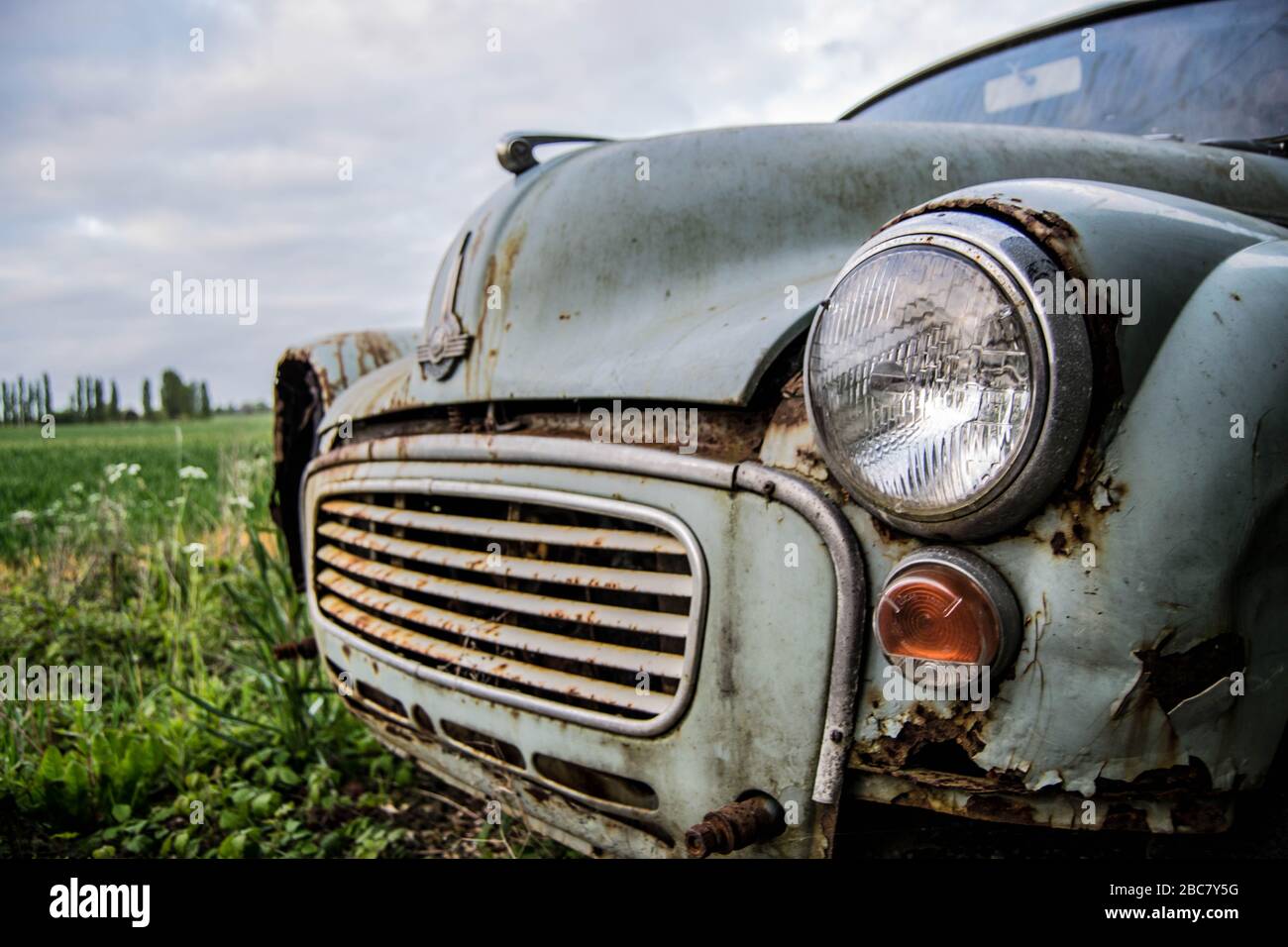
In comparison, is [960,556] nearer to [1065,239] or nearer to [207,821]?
[1065,239]

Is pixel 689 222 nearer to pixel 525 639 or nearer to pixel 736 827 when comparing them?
pixel 525 639

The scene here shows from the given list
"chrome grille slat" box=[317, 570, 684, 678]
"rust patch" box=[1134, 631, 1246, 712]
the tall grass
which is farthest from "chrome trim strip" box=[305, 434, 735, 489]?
the tall grass

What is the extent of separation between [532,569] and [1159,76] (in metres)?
2.10

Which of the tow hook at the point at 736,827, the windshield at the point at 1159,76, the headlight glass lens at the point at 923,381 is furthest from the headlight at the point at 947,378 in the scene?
the windshield at the point at 1159,76

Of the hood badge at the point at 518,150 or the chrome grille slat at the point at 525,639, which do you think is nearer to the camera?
the chrome grille slat at the point at 525,639

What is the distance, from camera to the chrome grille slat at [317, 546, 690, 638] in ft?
4.32

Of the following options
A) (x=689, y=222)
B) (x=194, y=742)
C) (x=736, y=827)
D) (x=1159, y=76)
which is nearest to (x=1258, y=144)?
(x=1159, y=76)

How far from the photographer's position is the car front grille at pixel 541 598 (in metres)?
1.32

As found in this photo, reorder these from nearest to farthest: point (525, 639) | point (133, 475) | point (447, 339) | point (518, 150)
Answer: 1. point (525, 639)
2. point (447, 339)
3. point (518, 150)
4. point (133, 475)

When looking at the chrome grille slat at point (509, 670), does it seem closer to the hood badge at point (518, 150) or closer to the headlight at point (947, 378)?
the headlight at point (947, 378)

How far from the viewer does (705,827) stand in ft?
3.95

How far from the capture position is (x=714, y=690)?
1.25m

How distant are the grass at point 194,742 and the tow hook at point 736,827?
984 mm

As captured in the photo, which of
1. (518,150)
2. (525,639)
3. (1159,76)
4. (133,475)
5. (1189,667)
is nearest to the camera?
(1189,667)
